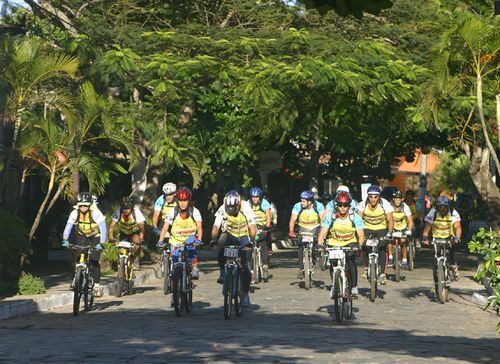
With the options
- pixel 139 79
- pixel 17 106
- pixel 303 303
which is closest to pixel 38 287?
pixel 17 106

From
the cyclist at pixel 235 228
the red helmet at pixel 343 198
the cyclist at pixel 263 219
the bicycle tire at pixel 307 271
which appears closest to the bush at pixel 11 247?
the cyclist at pixel 235 228

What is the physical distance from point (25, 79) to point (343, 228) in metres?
6.06

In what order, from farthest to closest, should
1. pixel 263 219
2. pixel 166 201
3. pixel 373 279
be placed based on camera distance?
pixel 263 219
pixel 166 201
pixel 373 279

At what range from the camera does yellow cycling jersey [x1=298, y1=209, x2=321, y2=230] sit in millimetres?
23047

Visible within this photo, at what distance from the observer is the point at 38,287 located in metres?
19.0

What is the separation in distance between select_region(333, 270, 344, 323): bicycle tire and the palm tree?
6425 mm

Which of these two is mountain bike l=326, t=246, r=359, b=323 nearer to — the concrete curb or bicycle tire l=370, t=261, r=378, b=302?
bicycle tire l=370, t=261, r=378, b=302

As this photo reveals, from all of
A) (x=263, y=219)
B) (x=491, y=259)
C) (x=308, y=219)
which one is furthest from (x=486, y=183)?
(x=491, y=259)

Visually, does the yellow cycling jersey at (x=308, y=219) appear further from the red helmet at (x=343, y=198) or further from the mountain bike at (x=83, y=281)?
the mountain bike at (x=83, y=281)

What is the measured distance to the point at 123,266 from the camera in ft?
65.4

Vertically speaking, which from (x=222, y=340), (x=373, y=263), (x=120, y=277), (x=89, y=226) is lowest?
(x=222, y=340)

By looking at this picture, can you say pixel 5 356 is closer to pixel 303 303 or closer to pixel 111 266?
pixel 303 303

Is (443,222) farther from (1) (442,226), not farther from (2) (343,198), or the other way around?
(2) (343,198)

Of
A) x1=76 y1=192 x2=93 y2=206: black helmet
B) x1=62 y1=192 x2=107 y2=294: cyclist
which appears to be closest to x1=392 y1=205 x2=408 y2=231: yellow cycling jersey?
x1=62 y1=192 x2=107 y2=294: cyclist
